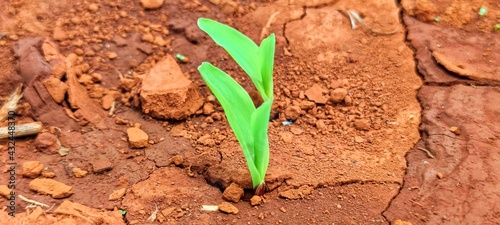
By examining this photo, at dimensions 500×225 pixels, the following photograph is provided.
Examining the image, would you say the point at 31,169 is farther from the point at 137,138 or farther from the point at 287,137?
the point at 287,137

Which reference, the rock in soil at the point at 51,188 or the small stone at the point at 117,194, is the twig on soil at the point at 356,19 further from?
the rock in soil at the point at 51,188

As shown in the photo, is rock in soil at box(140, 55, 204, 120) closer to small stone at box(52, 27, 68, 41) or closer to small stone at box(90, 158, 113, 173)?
small stone at box(90, 158, 113, 173)

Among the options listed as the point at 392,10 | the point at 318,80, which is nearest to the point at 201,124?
the point at 318,80

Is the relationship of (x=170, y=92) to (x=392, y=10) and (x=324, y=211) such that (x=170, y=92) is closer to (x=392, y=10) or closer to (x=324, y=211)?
(x=324, y=211)

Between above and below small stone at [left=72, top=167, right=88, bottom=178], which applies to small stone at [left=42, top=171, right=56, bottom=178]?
above

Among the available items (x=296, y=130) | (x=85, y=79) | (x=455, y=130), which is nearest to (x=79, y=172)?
(x=85, y=79)

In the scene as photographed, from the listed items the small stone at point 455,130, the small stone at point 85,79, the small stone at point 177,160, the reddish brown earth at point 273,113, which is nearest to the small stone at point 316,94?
the reddish brown earth at point 273,113

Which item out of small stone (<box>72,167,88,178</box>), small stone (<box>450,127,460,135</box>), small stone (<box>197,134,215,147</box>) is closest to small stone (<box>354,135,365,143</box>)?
small stone (<box>450,127,460,135</box>)
